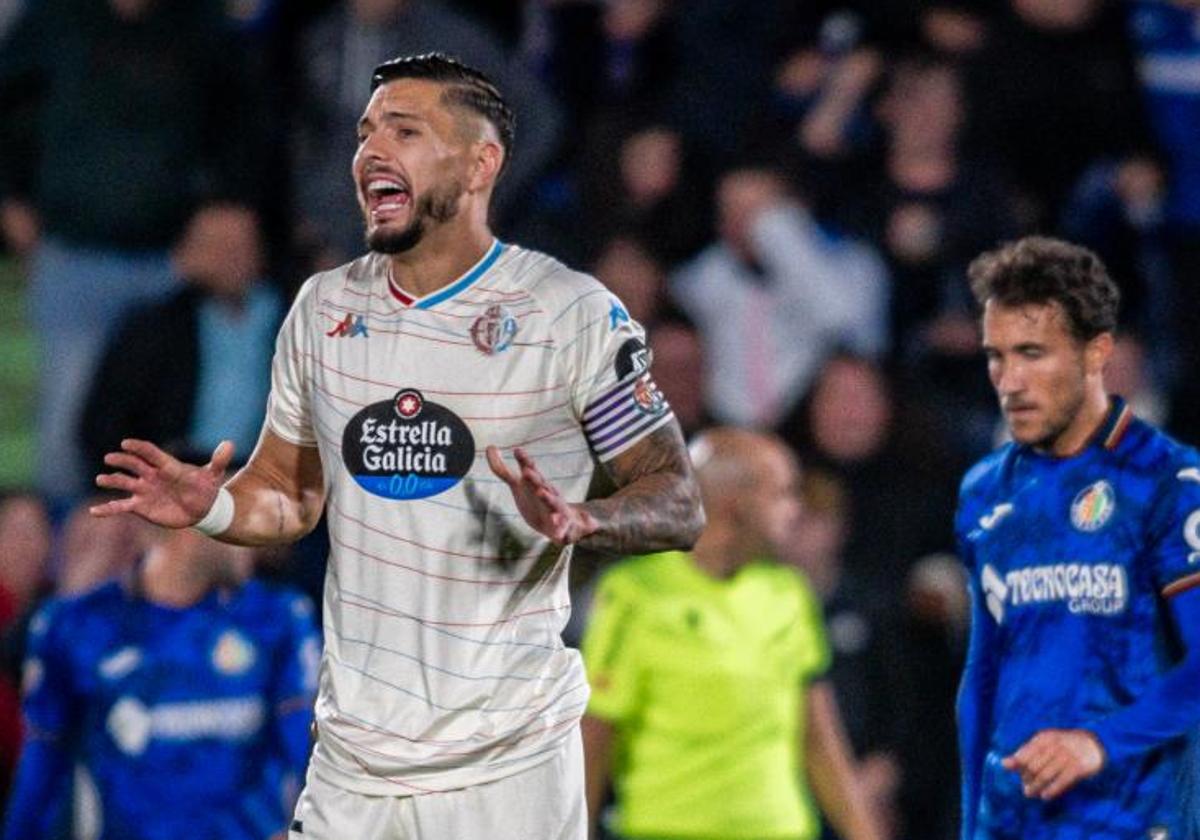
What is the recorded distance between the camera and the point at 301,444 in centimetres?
527

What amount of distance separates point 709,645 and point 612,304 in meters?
2.76

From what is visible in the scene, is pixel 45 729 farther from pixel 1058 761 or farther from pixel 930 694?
pixel 1058 761

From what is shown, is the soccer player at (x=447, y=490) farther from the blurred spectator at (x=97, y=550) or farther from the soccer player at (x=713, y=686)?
the blurred spectator at (x=97, y=550)

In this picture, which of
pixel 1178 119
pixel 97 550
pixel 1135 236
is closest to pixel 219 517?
pixel 97 550

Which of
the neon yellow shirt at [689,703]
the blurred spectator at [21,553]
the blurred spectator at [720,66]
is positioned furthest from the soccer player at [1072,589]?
the blurred spectator at [720,66]

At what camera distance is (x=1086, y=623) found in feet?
18.1

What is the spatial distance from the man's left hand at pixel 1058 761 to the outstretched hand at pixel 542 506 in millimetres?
1234

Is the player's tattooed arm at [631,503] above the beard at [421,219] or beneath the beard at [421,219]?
beneath

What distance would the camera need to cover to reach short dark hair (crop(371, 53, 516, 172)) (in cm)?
514

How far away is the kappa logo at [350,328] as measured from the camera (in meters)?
5.09

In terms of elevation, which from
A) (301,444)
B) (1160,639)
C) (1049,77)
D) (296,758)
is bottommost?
(296,758)

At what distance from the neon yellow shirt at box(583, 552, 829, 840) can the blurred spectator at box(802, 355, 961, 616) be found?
1.76 meters

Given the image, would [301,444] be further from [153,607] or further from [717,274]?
[717,274]

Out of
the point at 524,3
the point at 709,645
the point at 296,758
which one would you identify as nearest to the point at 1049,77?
the point at 524,3
